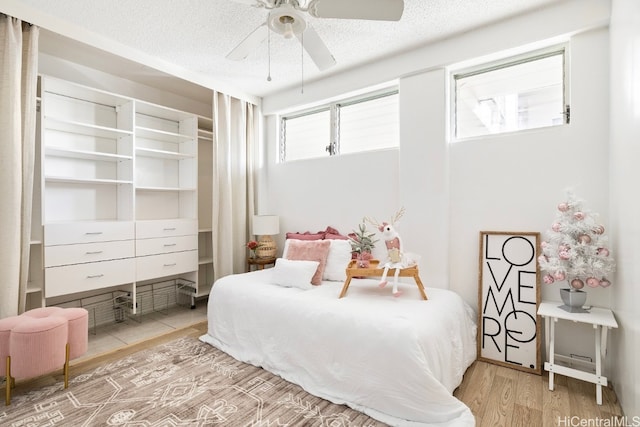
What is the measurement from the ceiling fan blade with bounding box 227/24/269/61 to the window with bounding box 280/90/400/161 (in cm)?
159

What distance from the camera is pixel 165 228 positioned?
345 centimetres

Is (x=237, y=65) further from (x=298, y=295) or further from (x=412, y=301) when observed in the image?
(x=412, y=301)

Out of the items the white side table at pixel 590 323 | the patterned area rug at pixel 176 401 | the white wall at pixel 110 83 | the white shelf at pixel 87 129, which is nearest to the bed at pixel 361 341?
the patterned area rug at pixel 176 401

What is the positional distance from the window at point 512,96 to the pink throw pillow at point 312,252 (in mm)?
1612

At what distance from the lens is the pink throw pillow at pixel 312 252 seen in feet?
9.38

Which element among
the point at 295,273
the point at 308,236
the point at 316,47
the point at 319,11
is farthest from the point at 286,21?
the point at 308,236

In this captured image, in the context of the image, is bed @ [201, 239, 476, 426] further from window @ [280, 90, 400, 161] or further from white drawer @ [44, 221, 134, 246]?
window @ [280, 90, 400, 161]

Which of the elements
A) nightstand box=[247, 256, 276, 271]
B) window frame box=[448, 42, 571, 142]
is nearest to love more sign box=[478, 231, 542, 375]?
window frame box=[448, 42, 571, 142]

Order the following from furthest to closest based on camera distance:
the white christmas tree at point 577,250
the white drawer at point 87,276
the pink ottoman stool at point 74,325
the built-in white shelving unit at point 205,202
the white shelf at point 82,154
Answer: the built-in white shelving unit at point 205,202 < the white shelf at point 82,154 < the white drawer at point 87,276 < the pink ottoman stool at point 74,325 < the white christmas tree at point 577,250

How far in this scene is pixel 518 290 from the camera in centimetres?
240

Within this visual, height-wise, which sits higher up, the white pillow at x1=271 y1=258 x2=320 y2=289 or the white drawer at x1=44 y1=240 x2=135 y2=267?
Result: the white drawer at x1=44 y1=240 x2=135 y2=267

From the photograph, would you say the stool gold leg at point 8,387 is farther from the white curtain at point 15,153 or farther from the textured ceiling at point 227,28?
the textured ceiling at point 227,28

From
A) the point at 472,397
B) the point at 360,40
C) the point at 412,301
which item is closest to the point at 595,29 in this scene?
the point at 360,40

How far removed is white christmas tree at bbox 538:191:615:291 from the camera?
1.96 metres
